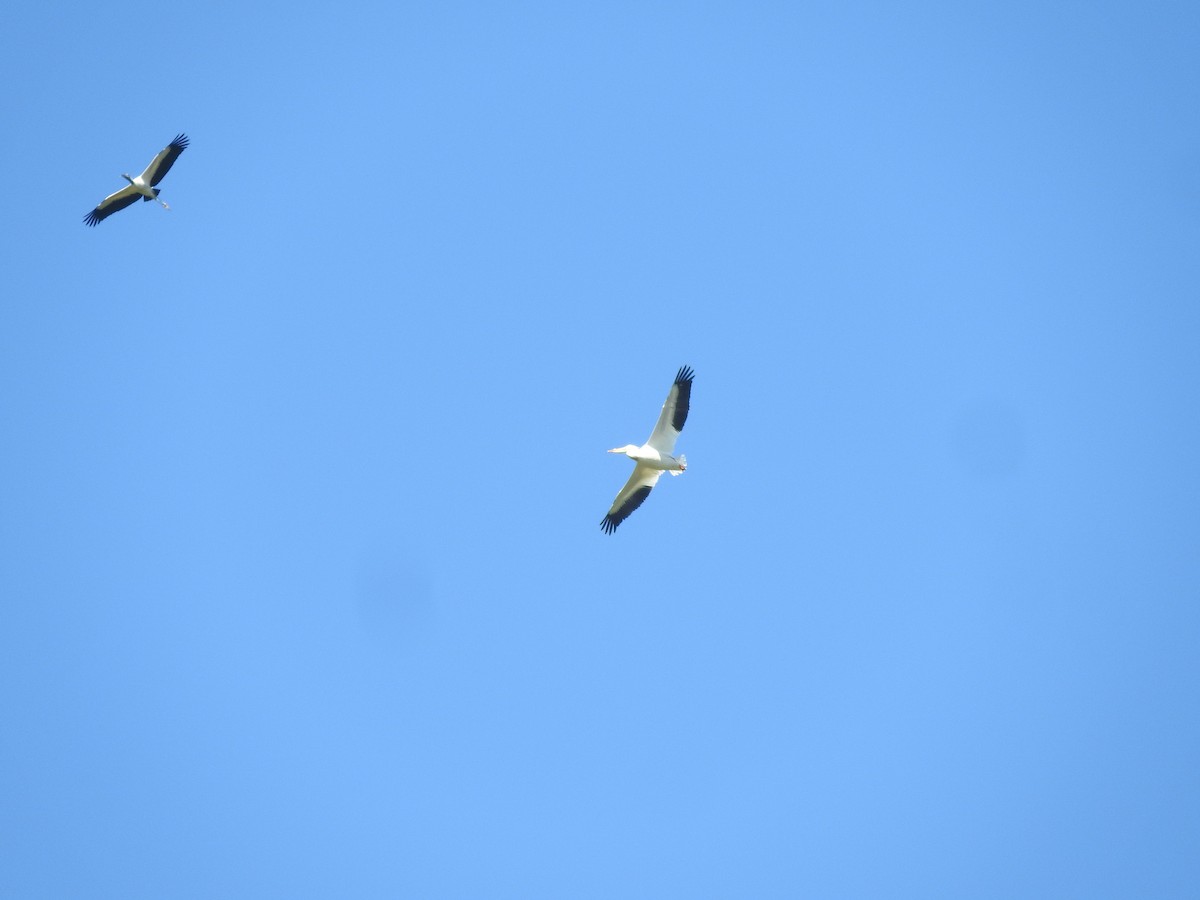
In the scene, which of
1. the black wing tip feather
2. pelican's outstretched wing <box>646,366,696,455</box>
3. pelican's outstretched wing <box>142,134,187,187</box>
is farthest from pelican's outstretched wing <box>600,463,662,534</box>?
pelican's outstretched wing <box>142,134,187,187</box>

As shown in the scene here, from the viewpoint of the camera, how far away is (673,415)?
25.8 meters

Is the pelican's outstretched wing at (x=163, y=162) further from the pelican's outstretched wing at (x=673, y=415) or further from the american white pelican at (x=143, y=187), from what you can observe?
the pelican's outstretched wing at (x=673, y=415)

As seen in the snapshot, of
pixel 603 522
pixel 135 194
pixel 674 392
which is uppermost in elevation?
pixel 135 194

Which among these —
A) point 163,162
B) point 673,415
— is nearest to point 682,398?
point 673,415

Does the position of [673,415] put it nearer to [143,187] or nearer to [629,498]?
[629,498]

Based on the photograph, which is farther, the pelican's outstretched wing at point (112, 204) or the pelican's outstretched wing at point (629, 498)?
the pelican's outstretched wing at point (112, 204)

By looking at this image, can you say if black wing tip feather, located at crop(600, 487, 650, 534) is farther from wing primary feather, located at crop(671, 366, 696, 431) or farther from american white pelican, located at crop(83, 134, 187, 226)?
american white pelican, located at crop(83, 134, 187, 226)

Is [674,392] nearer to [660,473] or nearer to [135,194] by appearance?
[660,473]

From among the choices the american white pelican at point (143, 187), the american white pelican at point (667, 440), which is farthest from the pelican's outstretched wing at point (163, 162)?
the american white pelican at point (667, 440)

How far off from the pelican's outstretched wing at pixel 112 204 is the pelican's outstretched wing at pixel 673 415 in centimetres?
1706

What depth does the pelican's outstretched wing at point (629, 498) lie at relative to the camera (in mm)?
27125

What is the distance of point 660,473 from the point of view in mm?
26938

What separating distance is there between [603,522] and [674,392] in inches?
148

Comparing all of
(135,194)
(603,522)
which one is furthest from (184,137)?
(603,522)
